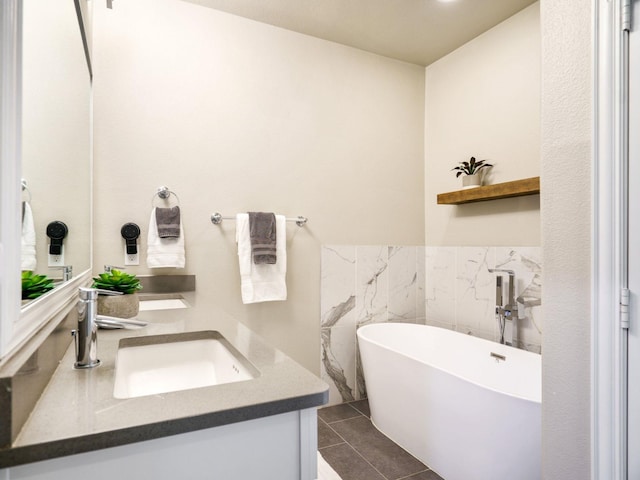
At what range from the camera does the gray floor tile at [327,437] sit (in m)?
2.19

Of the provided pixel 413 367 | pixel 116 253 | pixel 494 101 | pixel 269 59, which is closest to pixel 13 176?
pixel 116 253

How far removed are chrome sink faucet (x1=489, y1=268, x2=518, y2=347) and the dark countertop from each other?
1821mm

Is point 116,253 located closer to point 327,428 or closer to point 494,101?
point 327,428

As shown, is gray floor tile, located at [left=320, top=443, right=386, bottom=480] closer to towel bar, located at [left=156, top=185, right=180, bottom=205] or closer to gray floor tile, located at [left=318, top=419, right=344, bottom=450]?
gray floor tile, located at [left=318, top=419, right=344, bottom=450]

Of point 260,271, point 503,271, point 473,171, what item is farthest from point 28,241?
point 473,171

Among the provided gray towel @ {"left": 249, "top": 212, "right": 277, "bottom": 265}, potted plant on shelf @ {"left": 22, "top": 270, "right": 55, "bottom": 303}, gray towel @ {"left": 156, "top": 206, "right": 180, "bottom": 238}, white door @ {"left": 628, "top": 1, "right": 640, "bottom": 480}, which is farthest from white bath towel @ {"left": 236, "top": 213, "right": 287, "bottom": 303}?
white door @ {"left": 628, "top": 1, "right": 640, "bottom": 480}

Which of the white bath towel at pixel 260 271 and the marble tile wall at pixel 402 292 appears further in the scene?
the marble tile wall at pixel 402 292

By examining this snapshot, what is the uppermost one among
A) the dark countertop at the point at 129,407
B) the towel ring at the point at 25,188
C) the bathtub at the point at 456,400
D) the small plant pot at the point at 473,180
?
the small plant pot at the point at 473,180

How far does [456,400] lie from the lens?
5.77ft

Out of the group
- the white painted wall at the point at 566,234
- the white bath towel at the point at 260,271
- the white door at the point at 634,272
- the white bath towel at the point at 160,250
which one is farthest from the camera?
the white bath towel at the point at 260,271

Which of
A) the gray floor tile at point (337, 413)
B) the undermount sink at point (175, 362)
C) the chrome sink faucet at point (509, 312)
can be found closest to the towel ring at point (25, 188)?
the undermount sink at point (175, 362)

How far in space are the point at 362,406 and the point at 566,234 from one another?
6.55ft

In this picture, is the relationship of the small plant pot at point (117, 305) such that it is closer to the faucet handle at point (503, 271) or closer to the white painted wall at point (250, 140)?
the white painted wall at point (250, 140)

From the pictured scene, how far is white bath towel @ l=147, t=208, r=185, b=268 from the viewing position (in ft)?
6.83
